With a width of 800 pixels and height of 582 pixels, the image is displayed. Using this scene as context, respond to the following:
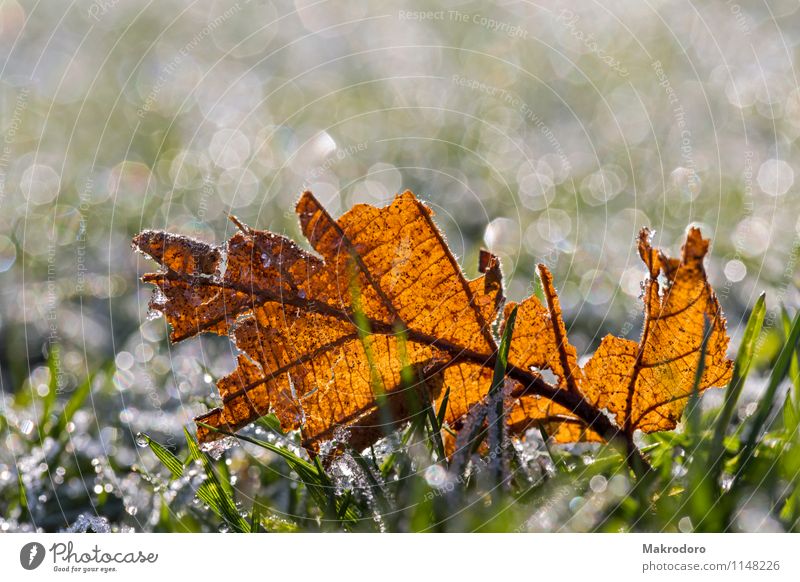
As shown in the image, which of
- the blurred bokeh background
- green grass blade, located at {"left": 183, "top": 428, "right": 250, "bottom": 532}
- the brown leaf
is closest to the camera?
the brown leaf

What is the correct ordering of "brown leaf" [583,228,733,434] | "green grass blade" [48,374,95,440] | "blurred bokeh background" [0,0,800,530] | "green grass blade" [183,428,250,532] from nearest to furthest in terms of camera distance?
"brown leaf" [583,228,733,434] < "green grass blade" [183,428,250,532] < "green grass blade" [48,374,95,440] < "blurred bokeh background" [0,0,800,530]

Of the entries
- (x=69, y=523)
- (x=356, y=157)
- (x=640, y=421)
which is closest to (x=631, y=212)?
(x=356, y=157)

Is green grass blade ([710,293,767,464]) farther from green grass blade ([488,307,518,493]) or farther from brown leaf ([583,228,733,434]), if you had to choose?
green grass blade ([488,307,518,493])

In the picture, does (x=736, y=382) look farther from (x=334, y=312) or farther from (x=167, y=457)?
(x=167, y=457)

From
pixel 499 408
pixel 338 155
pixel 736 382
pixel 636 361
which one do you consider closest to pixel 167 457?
pixel 499 408

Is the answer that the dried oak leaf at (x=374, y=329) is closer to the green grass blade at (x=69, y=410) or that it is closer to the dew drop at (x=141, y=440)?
the dew drop at (x=141, y=440)

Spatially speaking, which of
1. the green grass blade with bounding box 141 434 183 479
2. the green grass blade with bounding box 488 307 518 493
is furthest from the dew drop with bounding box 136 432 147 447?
the green grass blade with bounding box 488 307 518 493

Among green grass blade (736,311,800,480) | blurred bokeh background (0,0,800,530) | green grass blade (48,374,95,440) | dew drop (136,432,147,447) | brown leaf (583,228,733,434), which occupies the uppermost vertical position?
blurred bokeh background (0,0,800,530)
